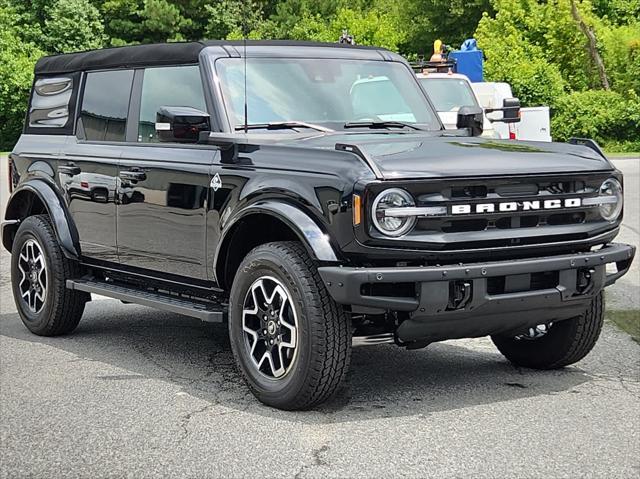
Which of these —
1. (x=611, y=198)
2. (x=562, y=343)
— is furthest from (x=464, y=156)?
(x=562, y=343)

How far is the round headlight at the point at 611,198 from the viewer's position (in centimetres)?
630

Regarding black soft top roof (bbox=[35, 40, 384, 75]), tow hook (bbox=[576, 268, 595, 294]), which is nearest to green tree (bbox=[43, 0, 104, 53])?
black soft top roof (bbox=[35, 40, 384, 75])

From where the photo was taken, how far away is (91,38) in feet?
192

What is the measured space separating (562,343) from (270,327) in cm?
169

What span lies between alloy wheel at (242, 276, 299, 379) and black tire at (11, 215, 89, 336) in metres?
2.21

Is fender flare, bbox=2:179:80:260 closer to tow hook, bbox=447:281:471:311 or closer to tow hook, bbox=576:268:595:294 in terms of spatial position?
tow hook, bbox=447:281:471:311

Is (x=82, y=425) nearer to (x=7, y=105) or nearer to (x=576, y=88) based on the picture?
(x=576, y=88)

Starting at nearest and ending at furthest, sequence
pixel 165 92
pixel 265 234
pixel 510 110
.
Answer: pixel 265 234, pixel 165 92, pixel 510 110

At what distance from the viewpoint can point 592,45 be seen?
48125 millimetres

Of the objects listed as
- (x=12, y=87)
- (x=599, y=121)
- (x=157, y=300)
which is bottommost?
(x=12, y=87)

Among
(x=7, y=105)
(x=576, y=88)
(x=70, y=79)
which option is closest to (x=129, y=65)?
(x=70, y=79)

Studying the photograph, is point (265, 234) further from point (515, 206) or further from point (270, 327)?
point (515, 206)

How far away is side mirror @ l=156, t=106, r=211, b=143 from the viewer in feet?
21.4

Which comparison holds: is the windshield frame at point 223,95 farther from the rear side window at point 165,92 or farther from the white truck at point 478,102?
the white truck at point 478,102
